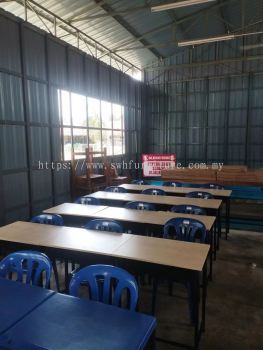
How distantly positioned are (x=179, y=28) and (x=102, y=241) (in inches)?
415

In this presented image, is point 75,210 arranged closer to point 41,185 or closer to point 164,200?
point 164,200

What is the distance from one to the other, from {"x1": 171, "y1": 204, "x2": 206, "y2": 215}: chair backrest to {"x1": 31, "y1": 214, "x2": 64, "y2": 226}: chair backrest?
66.0 inches

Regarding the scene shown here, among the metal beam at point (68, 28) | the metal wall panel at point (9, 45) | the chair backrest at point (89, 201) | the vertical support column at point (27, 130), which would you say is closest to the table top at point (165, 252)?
the chair backrest at point (89, 201)

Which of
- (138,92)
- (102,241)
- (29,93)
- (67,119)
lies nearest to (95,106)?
(67,119)

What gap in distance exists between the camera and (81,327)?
5.07ft

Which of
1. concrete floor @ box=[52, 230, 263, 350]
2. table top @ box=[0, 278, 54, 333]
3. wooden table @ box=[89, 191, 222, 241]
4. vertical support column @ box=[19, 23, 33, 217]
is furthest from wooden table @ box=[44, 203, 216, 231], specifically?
vertical support column @ box=[19, 23, 33, 217]

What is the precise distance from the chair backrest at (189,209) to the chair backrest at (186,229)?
0.76 metres

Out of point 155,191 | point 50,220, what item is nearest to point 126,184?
point 155,191

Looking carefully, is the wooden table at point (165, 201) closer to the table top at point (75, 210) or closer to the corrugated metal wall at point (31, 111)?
the table top at point (75, 210)

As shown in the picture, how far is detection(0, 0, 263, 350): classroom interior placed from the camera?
2025 mm

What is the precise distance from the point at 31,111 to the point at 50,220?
336 cm

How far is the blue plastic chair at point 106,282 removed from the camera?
6.57 feet

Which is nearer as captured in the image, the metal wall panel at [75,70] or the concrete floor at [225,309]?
the concrete floor at [225,309]

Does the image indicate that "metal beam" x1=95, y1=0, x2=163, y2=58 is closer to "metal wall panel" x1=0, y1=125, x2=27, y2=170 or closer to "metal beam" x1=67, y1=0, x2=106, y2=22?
"metal beam" x1=67, y1=0, x2=106, y2=22
